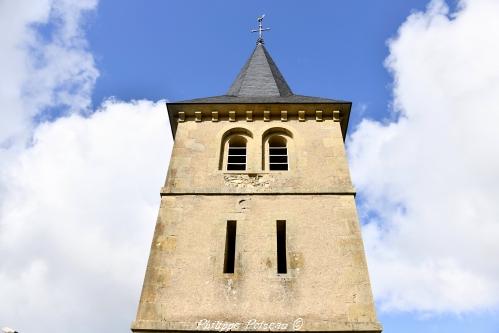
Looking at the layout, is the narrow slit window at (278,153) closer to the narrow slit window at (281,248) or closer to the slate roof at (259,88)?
the slate roof at (259,88)

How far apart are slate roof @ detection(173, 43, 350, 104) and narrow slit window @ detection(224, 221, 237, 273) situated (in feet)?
14.0

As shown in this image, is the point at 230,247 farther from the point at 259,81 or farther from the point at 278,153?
the point at 259,81

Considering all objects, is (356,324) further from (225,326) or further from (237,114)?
(237,114)

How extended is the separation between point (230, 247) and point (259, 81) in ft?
26.7

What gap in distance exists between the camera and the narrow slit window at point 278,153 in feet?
41.1

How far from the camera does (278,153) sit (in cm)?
1298

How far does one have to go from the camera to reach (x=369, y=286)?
934cm

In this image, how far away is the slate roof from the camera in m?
14.0

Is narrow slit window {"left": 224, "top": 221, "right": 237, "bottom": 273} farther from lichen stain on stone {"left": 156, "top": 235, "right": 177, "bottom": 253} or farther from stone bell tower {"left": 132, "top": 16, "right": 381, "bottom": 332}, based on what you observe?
lichen stain on stone {"left": 156, "top": 235, "right": 177, "bottom": 253}

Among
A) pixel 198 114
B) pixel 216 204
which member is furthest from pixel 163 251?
pixel 198 114

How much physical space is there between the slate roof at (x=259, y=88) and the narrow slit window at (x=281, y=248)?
169 inches
